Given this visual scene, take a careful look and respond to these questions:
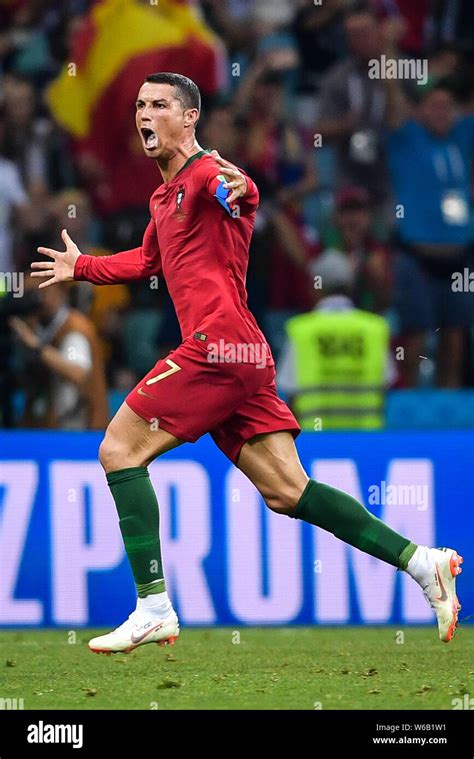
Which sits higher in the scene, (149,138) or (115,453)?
(149,138)

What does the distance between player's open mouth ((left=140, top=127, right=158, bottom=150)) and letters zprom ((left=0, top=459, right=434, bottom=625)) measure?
2.24 metres

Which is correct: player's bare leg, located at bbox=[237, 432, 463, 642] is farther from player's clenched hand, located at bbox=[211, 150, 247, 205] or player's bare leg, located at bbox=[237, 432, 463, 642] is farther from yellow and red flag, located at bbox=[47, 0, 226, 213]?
yellow and red flag, located at bbox=[47, 0, 226, 213]

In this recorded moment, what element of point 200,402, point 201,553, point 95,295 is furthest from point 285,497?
point 95,295

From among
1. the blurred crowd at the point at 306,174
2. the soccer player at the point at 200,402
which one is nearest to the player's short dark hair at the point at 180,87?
the soccer player at the point at 200,402

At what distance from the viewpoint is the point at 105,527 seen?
7.36 m

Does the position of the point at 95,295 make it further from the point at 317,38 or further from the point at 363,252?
the point at 317,38

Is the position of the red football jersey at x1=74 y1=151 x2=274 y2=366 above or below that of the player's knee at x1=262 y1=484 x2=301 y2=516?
above

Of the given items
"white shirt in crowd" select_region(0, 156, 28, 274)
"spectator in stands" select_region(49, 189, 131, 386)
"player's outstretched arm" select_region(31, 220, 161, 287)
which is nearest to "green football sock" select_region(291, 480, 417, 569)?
"player's outstretched arm" select_region(31, 220, 161, 287)

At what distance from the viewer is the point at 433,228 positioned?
32.4 ft

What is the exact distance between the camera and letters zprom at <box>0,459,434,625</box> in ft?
24.0

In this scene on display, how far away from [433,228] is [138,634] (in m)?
5.07

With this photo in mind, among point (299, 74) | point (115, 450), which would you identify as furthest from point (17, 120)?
point (115, 450)
